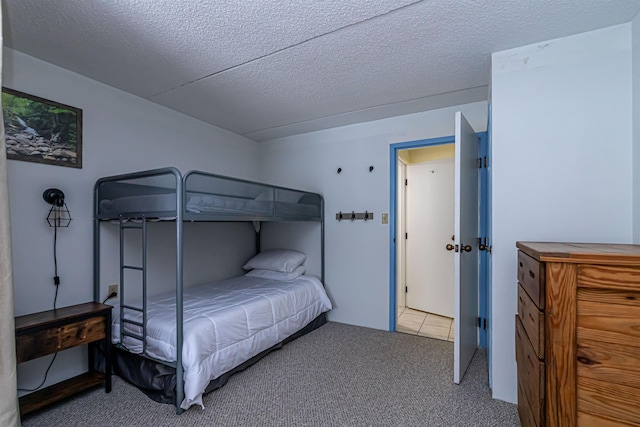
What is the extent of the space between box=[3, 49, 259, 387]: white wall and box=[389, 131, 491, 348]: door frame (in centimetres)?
227

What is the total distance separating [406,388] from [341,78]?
2.31 metres

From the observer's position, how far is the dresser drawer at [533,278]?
3.66ft

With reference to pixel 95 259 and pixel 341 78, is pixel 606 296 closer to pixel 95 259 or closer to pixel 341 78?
pixel 341 78

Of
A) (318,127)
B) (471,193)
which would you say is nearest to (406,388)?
(471,193)

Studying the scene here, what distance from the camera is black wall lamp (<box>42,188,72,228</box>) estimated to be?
1.99 metres

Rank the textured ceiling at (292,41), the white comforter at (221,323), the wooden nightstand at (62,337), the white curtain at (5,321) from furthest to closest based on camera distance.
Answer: the white comforter at (221,323)
the wooden nightstand at (62,337)
the textured ceiling at (292,41)
the white curtain at (5,321)

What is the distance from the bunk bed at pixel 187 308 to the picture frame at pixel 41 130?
1.01 feet

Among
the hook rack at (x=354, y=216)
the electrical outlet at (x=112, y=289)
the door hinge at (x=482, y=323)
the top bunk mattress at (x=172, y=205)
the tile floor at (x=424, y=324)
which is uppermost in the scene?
the top bunk mattress at (x=172, y=205)

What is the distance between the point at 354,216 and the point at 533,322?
2190 millimetres

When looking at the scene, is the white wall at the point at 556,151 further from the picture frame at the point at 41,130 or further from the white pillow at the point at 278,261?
the picture frame at the point at 41,130

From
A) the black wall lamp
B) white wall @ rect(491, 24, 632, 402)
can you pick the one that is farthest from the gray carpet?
the black wall lamp

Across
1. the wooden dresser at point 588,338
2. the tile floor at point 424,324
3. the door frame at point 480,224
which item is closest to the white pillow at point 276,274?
the door frame at point 480,224

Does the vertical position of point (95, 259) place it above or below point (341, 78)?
below

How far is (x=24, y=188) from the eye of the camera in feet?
6.26
